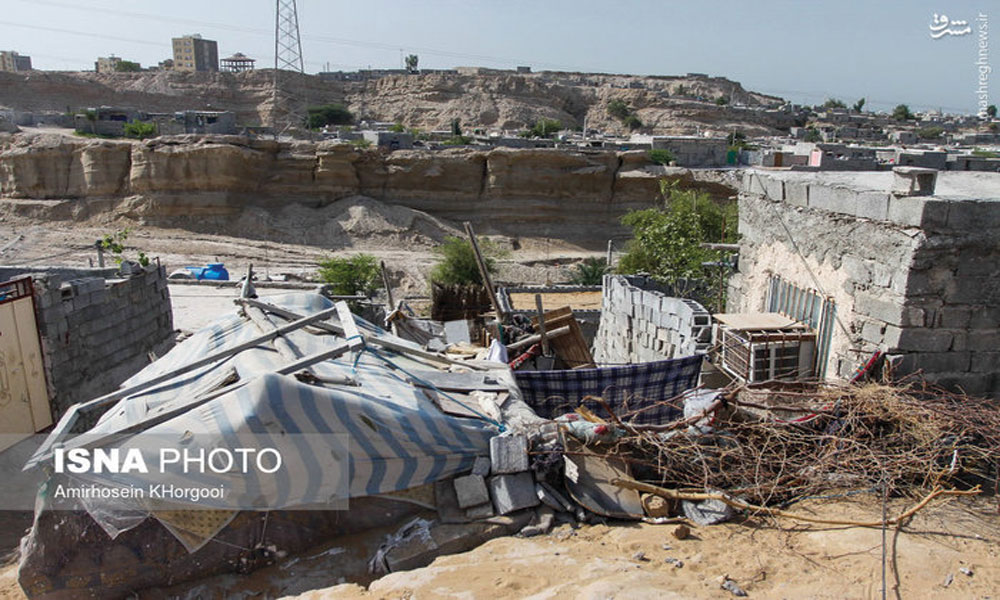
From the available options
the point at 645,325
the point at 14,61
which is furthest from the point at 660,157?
the point at 14,61

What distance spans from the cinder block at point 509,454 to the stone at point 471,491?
118mm

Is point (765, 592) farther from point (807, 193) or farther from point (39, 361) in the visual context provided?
point (39, 361)

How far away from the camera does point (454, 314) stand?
14.3 metres

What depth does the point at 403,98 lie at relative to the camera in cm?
5759

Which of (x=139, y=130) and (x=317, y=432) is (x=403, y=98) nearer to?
(x=139, y=130)

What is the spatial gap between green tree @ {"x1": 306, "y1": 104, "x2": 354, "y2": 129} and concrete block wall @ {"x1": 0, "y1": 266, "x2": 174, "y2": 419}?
42.1m

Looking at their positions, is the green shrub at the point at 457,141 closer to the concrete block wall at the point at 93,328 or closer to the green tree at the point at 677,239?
the green tree at the point at 677,239

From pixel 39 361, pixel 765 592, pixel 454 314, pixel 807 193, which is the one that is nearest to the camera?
pixel 765 592

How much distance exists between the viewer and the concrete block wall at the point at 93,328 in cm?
799

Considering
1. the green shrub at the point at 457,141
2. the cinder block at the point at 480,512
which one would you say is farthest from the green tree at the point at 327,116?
the cinder block at the point at 480,512

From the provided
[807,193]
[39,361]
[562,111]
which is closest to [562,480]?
[807,193]

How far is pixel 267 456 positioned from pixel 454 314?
1068cm

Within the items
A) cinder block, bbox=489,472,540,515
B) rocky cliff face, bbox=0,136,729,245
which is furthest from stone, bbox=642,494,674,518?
rocky cliff face, bbox=0,136,729,245

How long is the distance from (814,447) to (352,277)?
17492 mm
